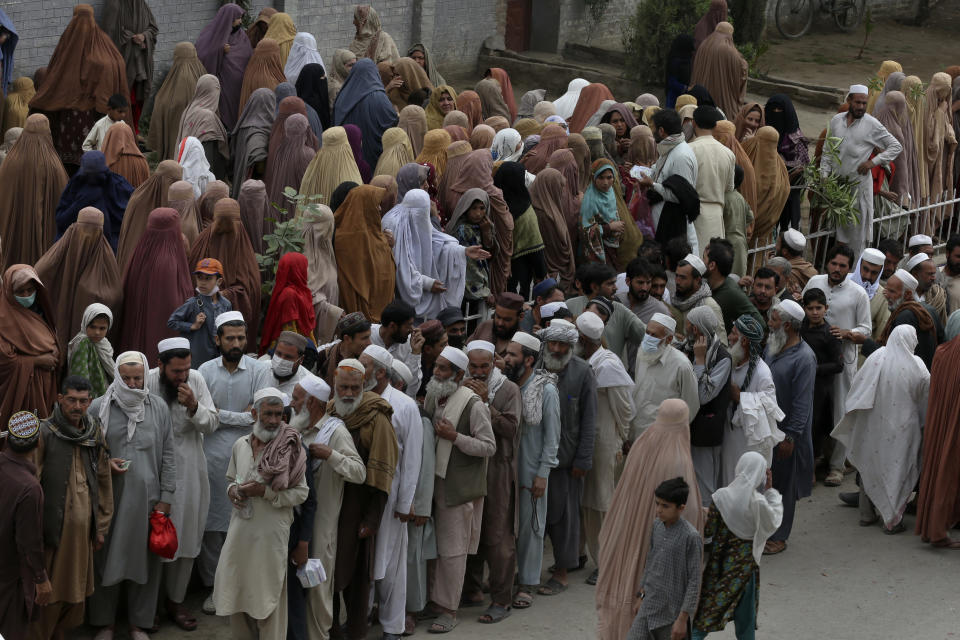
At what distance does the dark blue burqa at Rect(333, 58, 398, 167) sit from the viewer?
431 inches

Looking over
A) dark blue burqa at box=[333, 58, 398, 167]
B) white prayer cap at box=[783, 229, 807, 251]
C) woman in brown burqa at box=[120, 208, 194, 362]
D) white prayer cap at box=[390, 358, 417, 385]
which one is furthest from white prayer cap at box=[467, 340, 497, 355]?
dark blue burqa at box=[333, 58, 398, 167]

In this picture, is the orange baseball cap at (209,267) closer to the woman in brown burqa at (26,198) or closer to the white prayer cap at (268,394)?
the white prayer cap at (268,394)

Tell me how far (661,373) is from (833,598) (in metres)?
1.47

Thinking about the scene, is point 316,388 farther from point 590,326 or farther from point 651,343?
point 651,343

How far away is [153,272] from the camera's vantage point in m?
7.45

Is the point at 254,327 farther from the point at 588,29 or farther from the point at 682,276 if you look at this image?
the point at 588,29

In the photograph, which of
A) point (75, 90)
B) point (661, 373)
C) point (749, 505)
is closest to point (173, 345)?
point (661, 373)

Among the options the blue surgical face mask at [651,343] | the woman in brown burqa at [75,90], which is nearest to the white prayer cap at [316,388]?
the blue surgical face mask at [651,343]

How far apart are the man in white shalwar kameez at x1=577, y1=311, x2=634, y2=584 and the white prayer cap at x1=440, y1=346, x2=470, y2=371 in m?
0.82

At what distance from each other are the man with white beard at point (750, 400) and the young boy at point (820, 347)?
0.77 metres

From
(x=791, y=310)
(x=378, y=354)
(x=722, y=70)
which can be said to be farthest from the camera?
(x=722, y=70)

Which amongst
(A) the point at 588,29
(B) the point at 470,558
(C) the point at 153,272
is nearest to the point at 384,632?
(B) the point at 470,558

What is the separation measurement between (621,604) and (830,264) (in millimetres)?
3348

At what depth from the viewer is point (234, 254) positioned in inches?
307
